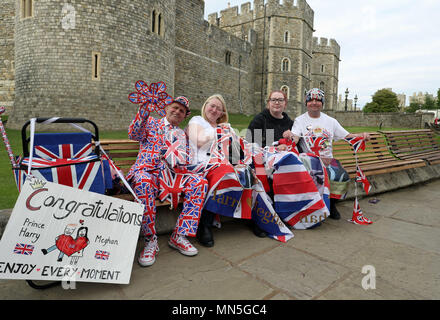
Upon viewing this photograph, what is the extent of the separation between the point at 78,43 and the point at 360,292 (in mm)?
14976

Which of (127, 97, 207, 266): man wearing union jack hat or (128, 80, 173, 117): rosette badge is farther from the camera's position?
(128, 80, 173, 117): rosette badge

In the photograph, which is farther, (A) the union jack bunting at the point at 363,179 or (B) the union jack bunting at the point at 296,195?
(A) the union jack bunting at the point at 363,179

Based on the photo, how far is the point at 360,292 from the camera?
1748 mm

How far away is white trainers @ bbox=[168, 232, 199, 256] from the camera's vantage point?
7.55 ft

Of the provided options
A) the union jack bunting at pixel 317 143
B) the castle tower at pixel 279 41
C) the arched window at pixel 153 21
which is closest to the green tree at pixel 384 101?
the castle tower at pixel 279 41

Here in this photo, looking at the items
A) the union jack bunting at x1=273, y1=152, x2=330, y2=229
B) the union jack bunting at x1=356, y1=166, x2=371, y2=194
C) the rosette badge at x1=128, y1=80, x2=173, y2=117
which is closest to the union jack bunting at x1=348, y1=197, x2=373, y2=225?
the union jack bunting at x1=356, y1=166, x2=371, y2=194

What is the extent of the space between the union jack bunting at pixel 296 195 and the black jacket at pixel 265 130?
2.12ft

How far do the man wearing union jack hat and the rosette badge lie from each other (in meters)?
0.04

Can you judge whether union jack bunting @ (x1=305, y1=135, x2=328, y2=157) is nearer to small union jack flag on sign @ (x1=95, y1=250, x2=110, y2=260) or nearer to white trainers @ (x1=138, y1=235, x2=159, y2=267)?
white trainers @ (x1=138, y1=235, x2=159, y2=267)

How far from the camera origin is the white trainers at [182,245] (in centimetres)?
230

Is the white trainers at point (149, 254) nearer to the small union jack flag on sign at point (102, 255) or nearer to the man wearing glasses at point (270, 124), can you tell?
the small union jack flag on sign at point (102, 255)

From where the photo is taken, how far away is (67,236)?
5.79 feet
